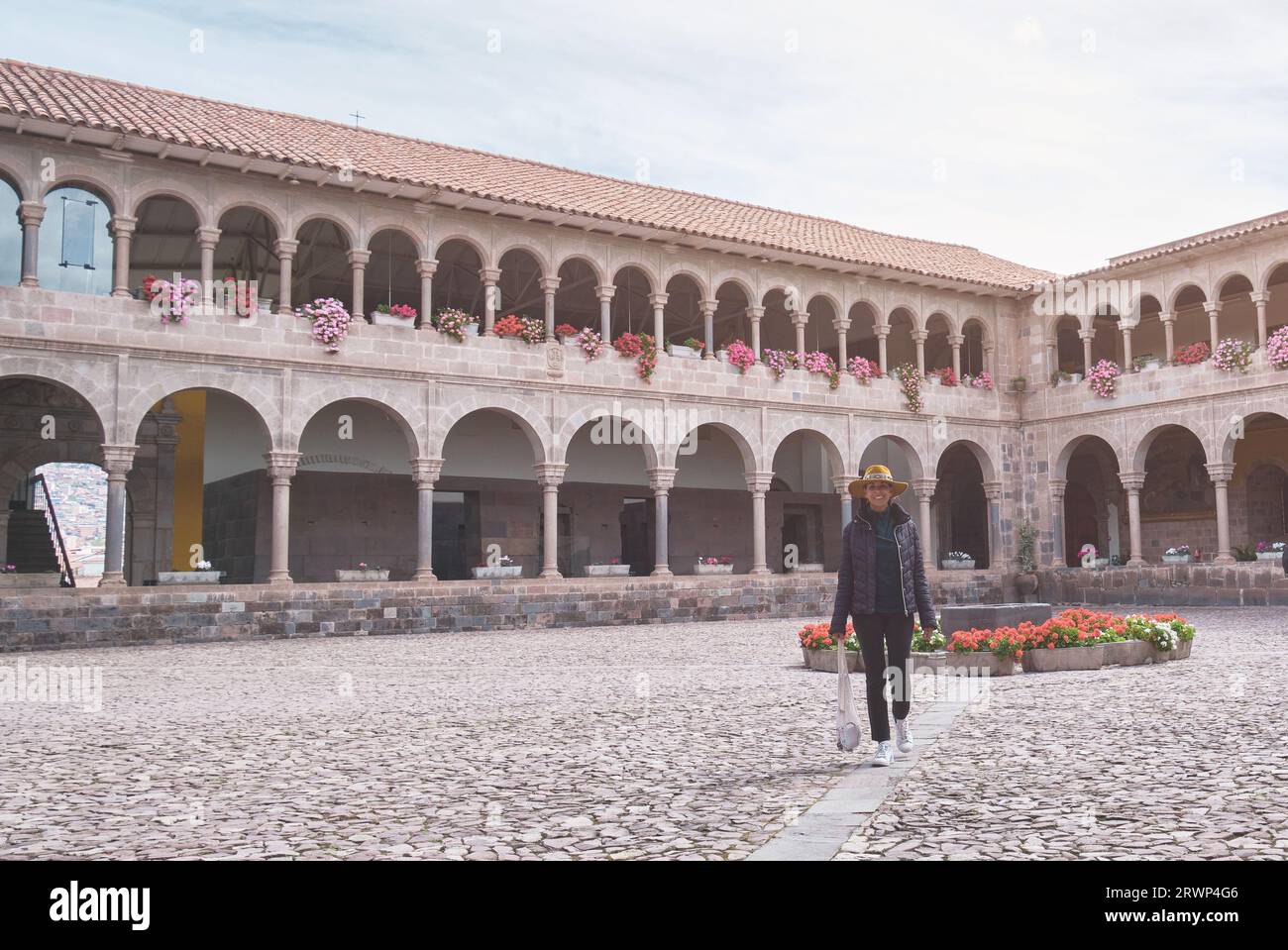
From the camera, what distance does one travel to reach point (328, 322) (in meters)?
18.5

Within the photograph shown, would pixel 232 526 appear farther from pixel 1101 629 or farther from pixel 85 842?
pixel 85 842

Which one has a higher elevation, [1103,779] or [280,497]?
[280,497]

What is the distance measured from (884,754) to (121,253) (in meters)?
14.7

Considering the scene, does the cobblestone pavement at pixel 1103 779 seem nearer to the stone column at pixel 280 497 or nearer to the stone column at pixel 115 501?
the stone column at pixel 280 497

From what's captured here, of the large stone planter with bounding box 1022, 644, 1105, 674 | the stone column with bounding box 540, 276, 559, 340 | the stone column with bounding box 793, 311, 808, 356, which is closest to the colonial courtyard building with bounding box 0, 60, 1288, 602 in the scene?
the stone column with bounding box 540, 276, 559, 340

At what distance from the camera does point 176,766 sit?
6.09 meters

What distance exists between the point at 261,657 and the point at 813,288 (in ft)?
45.7

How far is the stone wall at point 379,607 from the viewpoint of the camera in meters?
15.8

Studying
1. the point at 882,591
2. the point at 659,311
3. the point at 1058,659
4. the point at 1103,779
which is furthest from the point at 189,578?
the point at 1103,779

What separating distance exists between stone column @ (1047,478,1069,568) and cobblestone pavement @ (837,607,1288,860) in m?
16.1

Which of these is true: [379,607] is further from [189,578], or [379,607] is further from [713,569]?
[713,569]

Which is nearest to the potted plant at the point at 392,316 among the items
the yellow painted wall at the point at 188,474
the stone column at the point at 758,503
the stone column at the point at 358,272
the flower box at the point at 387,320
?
the flower box at the point at 387,320

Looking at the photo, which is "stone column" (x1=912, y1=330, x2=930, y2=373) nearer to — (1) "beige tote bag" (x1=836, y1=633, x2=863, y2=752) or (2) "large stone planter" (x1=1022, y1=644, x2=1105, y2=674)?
(2) "large stone planter" (x1=1022, y1=644, x2=1105, y2=674)
